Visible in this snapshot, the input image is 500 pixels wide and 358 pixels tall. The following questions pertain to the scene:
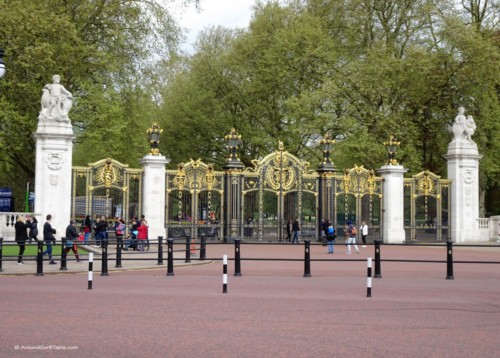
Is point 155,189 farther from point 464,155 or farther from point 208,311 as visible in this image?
point 208,311

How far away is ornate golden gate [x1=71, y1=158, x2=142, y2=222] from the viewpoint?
29.8m

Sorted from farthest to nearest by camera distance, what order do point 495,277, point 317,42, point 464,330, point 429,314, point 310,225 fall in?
point 317,42
point 310,225
point 495,277
point 429,314
point 464,330

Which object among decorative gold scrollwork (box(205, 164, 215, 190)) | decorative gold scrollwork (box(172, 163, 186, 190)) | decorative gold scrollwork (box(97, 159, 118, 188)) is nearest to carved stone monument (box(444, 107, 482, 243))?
decorative gold scrollwork (box(205, 164, 215, 190))

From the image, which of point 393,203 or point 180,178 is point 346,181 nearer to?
point 393,203

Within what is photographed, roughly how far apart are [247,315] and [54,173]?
1922 centimetres

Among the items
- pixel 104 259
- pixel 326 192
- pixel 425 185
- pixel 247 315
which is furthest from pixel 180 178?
pixel 247 315

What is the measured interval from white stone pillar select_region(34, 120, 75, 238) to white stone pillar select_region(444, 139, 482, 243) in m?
17.9

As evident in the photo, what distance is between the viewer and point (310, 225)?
34875 mm

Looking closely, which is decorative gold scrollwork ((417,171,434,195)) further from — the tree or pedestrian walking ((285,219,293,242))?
the tree

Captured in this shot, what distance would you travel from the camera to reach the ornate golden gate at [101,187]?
29.8 meters

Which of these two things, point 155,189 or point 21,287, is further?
point 155,189

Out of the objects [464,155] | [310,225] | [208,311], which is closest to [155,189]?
[310,225]

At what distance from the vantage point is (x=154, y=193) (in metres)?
31.4

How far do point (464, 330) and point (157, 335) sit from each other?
400cm
